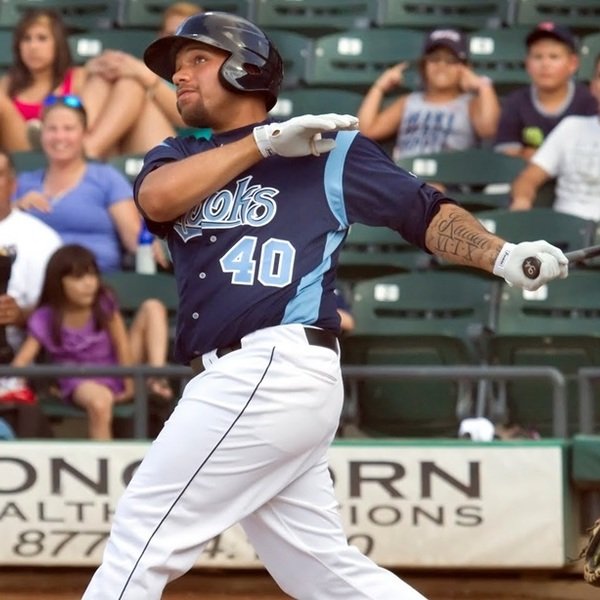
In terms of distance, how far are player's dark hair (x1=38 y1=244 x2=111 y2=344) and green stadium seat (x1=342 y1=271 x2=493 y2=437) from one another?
1.12 metres

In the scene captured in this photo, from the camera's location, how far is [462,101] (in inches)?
333

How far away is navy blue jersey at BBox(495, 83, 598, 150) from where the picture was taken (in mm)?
8375

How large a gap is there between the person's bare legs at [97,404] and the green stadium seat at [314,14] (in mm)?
3916

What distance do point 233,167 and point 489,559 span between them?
3.12 meters

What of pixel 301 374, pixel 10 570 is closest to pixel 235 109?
pixel 301 374

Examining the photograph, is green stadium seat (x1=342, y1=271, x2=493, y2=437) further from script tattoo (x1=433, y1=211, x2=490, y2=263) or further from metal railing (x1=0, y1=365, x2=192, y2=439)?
script tattoo (x1=433, y1=211, x2=490, y2=263)

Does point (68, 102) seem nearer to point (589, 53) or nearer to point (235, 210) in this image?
point (589, 53)

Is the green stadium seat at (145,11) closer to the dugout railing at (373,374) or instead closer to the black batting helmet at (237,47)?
the dugout railing at (373,374)

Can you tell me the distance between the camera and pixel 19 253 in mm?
7305

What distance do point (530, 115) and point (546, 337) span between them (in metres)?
1.88

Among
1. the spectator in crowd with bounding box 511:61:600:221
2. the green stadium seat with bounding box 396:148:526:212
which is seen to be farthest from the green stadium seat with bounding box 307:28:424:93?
the spectator in crowd with bounding box 511:61:600:221

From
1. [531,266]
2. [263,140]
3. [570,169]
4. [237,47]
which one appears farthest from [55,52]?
[531,266]

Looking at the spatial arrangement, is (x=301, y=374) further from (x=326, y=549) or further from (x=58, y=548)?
(x=58, y=548)

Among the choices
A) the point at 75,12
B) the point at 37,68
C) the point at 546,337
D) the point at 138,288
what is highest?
the point at 75,12
